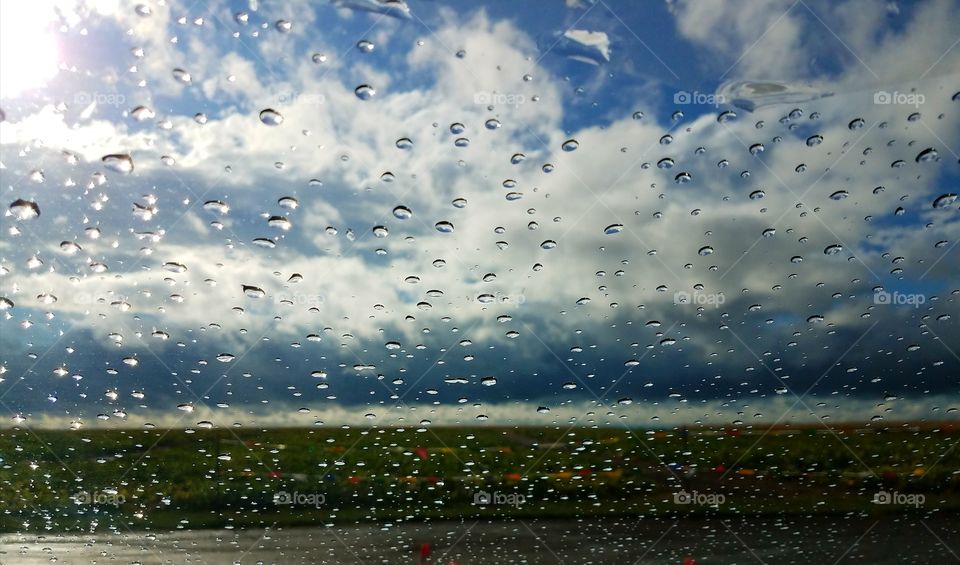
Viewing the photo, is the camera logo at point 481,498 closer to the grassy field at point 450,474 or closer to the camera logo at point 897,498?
the grassy field at point 450,474

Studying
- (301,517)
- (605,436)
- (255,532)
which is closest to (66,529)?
(255,532)

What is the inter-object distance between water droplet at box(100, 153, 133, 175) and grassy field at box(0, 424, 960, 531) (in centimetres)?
223

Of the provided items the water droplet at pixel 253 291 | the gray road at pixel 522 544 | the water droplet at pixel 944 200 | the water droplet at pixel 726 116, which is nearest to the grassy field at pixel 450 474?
the gray road at pixel 522 544

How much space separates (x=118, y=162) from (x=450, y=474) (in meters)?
3.44

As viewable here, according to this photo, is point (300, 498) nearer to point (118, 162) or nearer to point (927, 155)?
point (118, 162)

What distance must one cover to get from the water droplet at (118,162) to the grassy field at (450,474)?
2.23 m

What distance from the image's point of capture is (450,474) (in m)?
4.94

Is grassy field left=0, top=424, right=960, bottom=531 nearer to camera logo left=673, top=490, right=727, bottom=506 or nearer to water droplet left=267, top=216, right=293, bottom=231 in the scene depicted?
camera logo left=673, top=490, right=727, bottom=506

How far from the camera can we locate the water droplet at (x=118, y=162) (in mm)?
2678

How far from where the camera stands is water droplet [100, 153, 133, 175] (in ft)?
8.79

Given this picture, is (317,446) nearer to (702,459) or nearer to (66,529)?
(66,529)

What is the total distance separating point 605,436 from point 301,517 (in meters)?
2.74

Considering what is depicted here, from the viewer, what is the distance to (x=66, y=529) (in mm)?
4602

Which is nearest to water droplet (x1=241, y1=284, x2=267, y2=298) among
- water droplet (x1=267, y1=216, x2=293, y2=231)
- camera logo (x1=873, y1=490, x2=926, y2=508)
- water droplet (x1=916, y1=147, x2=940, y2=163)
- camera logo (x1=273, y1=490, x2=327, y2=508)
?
water droplet (x1=267, y1=216, x2=293, y2=231)
